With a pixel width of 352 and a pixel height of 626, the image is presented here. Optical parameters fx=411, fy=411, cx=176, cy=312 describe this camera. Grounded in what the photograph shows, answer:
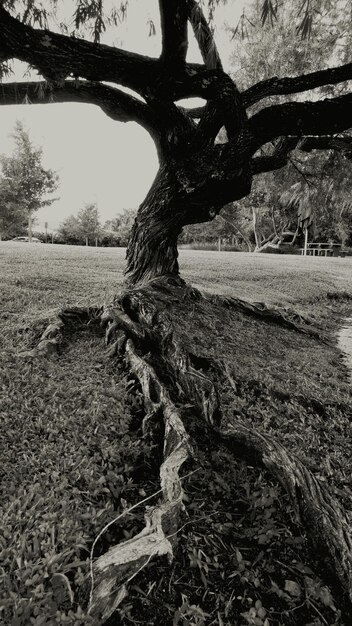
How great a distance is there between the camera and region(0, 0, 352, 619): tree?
2566 millimetres

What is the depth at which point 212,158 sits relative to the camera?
5.73 meters

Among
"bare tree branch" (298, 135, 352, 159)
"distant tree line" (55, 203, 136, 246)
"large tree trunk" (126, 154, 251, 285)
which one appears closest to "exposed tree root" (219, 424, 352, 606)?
"large tree trunk" (126, 154, 251, 285)

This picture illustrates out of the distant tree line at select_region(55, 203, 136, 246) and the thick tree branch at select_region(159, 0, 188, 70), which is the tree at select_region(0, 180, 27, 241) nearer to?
the distant tree line at select_region(55, 203, 136, 246)

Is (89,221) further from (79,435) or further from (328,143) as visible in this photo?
(79,435)

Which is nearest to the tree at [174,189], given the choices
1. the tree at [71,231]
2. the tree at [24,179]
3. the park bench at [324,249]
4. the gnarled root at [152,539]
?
the gnarled root at [152,539]

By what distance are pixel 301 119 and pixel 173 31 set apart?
80.8 inches

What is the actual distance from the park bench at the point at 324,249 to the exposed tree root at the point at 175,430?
38345 millimetres

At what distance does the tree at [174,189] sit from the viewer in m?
2.57

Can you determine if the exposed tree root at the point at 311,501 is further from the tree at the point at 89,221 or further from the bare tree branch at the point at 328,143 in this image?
the tree at the point at 89,221

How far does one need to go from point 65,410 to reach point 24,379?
535mm

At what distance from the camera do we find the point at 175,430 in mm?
3104

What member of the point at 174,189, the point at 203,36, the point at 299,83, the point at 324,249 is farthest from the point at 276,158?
the point at 324,249

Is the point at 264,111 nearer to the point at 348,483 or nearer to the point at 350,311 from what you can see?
the point at 348,483

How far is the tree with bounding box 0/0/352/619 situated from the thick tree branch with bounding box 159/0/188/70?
0.04 feet
